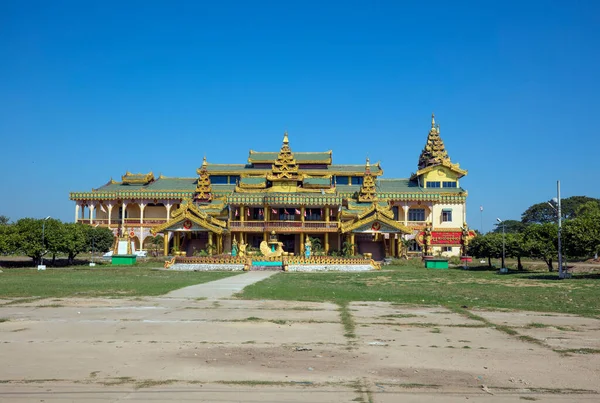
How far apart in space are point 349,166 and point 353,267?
31.8 m

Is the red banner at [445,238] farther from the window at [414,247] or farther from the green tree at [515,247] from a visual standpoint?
the green tree at [515,247]

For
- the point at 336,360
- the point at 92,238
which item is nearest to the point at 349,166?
the point at 92,238

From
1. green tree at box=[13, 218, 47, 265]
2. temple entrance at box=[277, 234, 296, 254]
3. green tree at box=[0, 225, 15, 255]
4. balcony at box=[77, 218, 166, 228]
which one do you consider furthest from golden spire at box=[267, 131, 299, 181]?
green tree at box=[0, 225, 15, 255]

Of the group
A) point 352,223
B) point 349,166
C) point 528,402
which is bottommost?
point 528,402

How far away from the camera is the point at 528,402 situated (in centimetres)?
756

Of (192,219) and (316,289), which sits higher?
(192,219)

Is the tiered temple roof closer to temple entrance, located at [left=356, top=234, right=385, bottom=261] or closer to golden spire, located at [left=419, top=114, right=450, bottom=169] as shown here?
golden spire, located at [left=419, top=114, right=450, bottom=169]

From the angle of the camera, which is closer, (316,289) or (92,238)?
(316,289)

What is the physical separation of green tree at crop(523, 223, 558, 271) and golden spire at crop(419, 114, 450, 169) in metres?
35.7

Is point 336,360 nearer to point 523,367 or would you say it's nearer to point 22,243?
point 523,367

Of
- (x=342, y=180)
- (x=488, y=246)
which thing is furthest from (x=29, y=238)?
(x=342, y=180)

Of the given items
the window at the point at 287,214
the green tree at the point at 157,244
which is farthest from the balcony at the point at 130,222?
the window at the point at 287,214

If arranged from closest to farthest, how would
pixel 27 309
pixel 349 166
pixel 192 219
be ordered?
pixel 27 309
pixel 192 219
pixel 349 166

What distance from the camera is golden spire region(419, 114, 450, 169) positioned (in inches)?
3098
